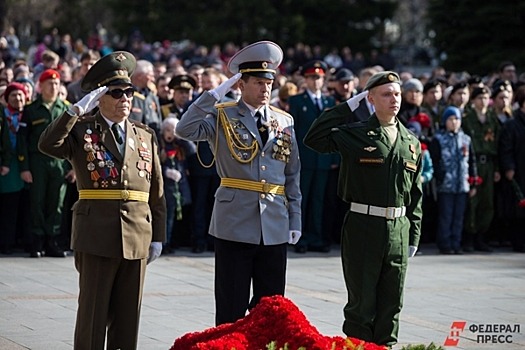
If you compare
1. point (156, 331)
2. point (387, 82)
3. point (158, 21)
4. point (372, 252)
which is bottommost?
point (156, 331)

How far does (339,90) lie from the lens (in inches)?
596

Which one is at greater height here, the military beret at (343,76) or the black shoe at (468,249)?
the military beret at (343,76)

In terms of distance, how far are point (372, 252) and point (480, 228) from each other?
25.1 feet

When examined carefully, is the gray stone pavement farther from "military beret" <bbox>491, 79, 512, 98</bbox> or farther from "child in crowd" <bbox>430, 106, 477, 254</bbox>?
"military beret" <bbox>491, 79, 512, 98</bbox>

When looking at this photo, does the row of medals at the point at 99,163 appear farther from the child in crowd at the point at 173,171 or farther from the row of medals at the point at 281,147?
the child in crowd at the point at 173,171

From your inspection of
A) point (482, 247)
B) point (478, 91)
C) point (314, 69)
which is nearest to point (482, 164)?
point (478, 91)

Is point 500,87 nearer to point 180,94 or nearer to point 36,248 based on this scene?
point 180,94

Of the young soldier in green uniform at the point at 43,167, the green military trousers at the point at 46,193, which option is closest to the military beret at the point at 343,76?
the young soldier in green uniform at the point at 43,167

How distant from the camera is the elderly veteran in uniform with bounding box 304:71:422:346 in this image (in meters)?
8.16

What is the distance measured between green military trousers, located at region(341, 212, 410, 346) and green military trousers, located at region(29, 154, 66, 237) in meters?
6.01

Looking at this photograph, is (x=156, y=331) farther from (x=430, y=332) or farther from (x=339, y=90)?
(x=339, y=90)

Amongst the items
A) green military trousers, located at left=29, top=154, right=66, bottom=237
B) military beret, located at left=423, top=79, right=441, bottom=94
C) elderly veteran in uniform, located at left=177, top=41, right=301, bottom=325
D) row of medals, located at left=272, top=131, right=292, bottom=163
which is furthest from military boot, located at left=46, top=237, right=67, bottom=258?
row of medals, located at left=272, top=131, right=292, bottom=163

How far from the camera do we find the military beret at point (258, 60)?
8.15 m

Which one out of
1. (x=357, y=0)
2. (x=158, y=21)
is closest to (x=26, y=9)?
(x=158, y=21)
